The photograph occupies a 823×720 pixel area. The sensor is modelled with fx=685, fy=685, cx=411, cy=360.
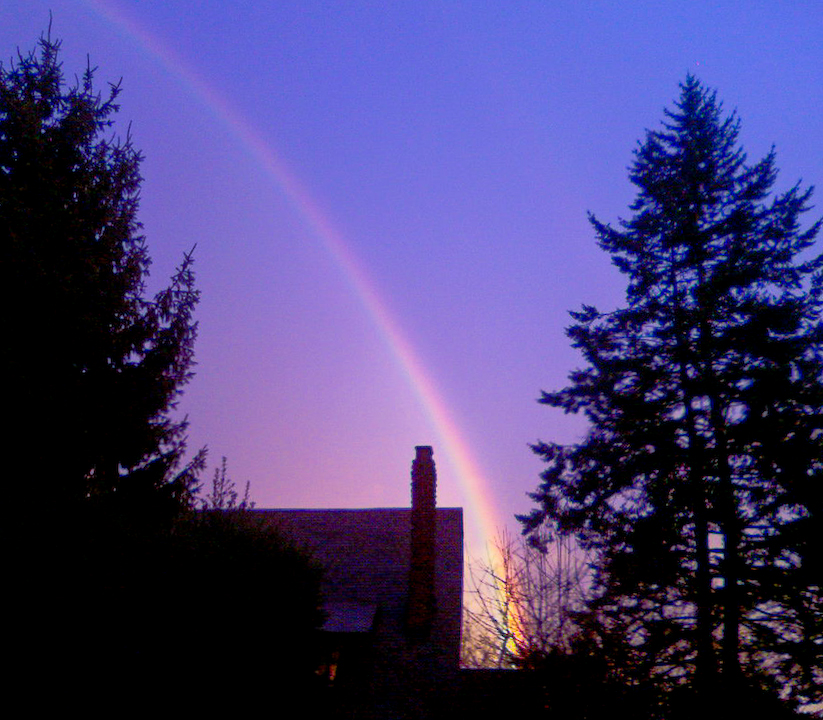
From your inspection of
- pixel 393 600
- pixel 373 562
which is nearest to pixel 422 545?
pixel 393 600

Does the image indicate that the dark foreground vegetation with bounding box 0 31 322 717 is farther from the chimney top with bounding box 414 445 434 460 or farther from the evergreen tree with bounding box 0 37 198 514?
the chimney top with bounding box 414 445 434 460

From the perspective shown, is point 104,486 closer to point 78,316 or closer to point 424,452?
point 78,316

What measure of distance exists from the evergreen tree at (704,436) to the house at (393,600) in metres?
2.77

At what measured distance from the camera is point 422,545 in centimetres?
1705

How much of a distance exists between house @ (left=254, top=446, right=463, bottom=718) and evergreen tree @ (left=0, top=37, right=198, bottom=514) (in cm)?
336

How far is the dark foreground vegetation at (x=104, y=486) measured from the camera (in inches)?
303

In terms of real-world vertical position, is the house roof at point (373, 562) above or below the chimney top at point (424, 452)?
below

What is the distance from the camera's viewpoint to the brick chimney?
640 inches

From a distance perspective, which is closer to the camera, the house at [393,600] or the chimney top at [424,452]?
the house at [393,600]

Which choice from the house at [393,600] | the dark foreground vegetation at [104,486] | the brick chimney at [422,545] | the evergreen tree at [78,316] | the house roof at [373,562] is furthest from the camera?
the house roof at [373,562]

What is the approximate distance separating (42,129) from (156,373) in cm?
510

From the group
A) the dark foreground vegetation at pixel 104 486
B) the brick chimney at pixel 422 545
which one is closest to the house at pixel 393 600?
the brick chimney at pixel 422 545

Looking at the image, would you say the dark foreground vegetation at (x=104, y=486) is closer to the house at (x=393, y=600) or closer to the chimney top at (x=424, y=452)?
the house at (x=393, y=600)

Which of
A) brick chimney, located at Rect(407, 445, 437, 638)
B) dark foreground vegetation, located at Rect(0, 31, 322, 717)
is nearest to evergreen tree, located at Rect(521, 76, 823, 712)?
brick chimney, located at Rect(407, 445, 437, 638)
